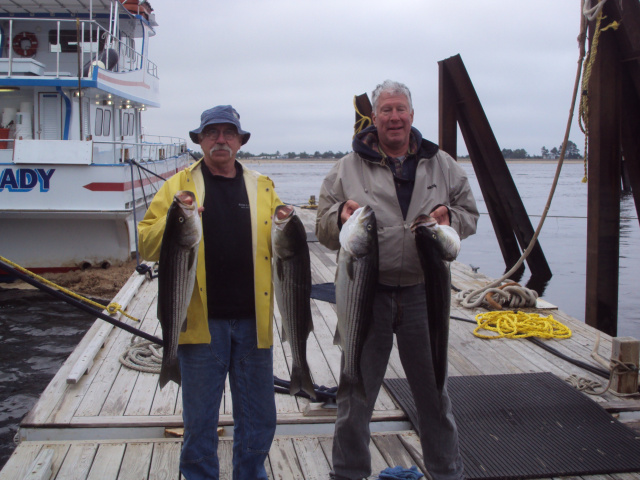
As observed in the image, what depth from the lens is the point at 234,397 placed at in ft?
10.6

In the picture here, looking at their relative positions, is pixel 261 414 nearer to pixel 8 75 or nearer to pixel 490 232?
pixel 8 75

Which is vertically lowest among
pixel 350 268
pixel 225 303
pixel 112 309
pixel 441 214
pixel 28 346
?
pixel 28 346

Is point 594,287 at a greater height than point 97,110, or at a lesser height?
lesser

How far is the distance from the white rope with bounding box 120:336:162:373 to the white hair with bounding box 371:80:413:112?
3052 mm

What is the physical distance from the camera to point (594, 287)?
641 centimetres

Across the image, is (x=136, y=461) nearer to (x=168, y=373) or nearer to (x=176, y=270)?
(x=168, y=373)

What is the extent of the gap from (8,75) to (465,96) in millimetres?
10294

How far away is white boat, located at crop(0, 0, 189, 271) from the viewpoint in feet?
37.8

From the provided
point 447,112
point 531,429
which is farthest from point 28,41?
point 531,429

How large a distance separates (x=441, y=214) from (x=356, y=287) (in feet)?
1.97

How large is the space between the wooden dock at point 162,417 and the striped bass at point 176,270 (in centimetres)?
108

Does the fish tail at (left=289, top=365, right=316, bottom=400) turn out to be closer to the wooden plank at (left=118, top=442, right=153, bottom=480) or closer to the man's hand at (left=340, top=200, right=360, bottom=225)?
the man's hand at (left=340, top=200, right=360, bottom=225)

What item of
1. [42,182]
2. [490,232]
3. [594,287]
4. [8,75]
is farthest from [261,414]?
[490,232]

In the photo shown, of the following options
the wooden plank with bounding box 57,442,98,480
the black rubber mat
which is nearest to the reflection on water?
the wooden plank with bounding box 57,442,98,480
